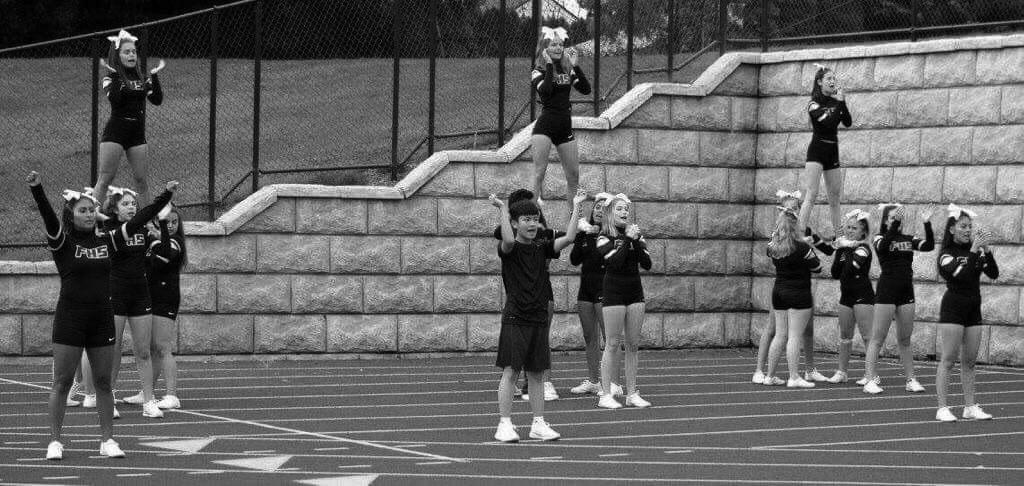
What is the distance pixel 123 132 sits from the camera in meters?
16.2

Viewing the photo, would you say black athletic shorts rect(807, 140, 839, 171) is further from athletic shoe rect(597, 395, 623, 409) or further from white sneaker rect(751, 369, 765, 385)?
athletic shoe rect(597, 395, 623, 409)

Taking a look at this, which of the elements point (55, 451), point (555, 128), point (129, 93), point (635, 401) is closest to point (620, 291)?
point (635, 401)

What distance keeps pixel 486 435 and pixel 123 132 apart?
5852mm

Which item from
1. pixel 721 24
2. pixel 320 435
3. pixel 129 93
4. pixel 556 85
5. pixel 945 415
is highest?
pixel 721 24

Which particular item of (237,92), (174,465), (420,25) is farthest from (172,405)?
(420,25)

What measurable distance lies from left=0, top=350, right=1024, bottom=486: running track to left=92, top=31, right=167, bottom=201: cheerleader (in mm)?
2383

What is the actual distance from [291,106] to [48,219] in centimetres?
895

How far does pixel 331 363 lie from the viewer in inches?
766

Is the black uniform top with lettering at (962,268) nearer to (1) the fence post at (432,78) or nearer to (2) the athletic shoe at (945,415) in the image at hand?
(2) the athletic shoe at (945,415)

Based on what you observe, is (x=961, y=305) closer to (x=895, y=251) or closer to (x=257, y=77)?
(x=895, y=251)

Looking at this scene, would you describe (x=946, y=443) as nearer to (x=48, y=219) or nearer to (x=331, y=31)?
(x=48, y=219)

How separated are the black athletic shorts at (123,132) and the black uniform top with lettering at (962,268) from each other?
8.48 meters

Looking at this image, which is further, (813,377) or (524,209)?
(813,377)

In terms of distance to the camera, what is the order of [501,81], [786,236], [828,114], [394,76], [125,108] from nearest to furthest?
[125,108] → [786,236] → [828,114] → [394,76] → [501,81]
